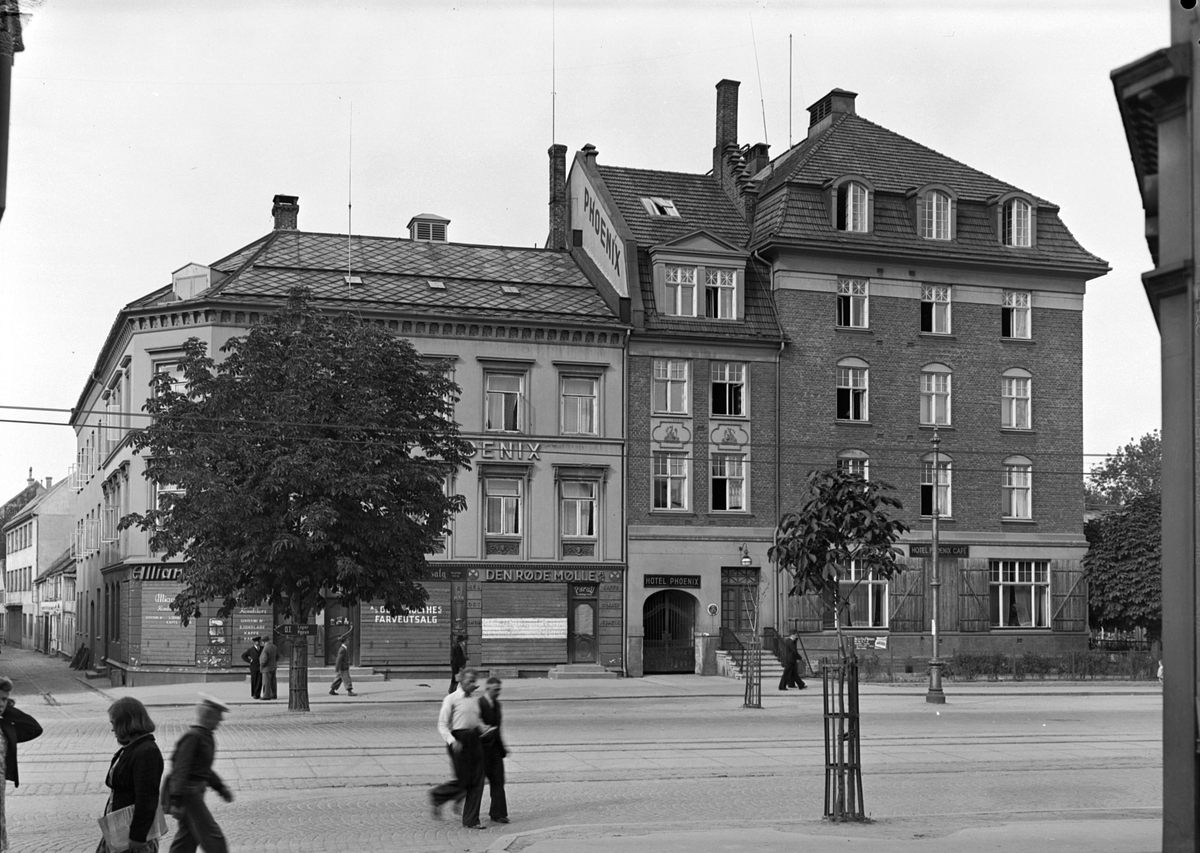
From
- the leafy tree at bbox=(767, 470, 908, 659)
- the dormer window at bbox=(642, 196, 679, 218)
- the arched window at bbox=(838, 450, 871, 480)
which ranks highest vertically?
the dormer window at bbox=(642, 196, 679, 218)

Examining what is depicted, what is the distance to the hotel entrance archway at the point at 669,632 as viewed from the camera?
1702 inches

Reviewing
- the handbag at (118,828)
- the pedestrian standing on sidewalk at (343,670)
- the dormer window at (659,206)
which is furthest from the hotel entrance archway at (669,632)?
the handbag at (118,828)

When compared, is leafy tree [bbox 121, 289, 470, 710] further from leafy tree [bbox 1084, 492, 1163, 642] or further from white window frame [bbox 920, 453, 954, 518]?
leafy tree [bbox 1084, 492, 1163, 642]

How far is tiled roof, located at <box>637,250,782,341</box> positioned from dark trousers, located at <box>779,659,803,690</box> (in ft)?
36.3

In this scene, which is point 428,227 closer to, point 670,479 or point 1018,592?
point 670,479

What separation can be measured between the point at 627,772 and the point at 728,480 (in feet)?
84.7

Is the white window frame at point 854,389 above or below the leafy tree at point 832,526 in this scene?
above

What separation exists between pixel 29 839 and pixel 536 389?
3004 centimetres

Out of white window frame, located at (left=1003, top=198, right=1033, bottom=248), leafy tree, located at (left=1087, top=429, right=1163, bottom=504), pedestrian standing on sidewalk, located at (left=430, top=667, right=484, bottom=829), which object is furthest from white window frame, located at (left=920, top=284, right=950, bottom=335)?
leafy tree, located at (left=1087, top=429, right=1163, bottom=504)

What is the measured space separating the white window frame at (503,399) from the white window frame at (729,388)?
5.82 m

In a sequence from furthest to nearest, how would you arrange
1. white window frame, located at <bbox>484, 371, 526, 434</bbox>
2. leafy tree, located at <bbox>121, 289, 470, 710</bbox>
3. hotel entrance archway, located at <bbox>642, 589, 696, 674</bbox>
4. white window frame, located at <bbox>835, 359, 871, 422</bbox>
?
white window frame, located at <bbox>835, 359, 871, 422</bbox>
hotel entrance archway, located at <bbox>642, 589, 696, 674</bbox>
white window frame, located at <bbox>484, 371, 526, 434</bbox>
leafy tree, located at <bbox>121, 289, 470, 710</bbox>

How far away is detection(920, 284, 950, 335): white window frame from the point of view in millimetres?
45781

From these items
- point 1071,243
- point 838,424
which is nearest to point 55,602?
point 838,424

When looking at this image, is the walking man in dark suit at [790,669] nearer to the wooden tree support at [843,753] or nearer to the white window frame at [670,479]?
the white window frame at [670,479]
